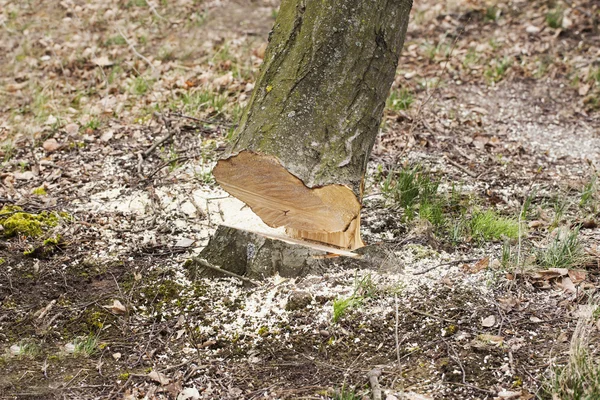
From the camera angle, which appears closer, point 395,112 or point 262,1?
point 395,112

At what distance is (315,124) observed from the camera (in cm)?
318

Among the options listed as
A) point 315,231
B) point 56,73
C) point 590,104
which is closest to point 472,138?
point 590,104

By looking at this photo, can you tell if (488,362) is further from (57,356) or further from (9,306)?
(9,306)

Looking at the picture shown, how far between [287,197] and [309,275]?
19.4 inches

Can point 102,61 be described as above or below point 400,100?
below

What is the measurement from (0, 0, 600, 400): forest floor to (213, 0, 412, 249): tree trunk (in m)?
0.44

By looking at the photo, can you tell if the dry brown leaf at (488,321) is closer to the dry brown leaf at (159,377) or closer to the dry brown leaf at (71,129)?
the dry brown leaf at (159,377)

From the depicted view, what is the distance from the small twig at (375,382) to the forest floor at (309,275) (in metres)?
0.03

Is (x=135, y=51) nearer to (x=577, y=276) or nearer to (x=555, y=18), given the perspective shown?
(x=555, y=18)

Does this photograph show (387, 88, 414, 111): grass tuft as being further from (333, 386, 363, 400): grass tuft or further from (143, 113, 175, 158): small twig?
(333, 386, 363, 400): grass tuft

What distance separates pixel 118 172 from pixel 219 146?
789mm

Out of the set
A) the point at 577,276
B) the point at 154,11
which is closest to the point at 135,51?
the point at 154,11

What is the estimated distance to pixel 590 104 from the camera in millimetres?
5906

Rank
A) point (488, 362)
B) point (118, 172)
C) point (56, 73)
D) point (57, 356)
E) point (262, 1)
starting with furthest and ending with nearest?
point (262, 1)
point (56, 73)
point (118, 172)
point (57, 356)
point (488, 362)
